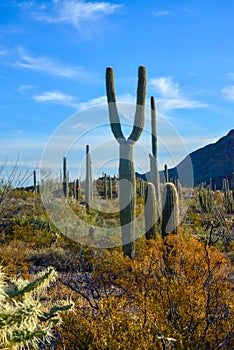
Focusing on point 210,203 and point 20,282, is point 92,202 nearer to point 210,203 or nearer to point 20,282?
point 210,203

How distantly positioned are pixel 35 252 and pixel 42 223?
3.25m

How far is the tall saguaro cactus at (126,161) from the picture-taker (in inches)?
453

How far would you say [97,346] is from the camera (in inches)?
195

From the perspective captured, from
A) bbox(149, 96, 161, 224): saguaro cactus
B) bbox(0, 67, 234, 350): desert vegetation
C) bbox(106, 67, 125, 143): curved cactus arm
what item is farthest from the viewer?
bbox(149, 96, 161, 224): saguaro cactus

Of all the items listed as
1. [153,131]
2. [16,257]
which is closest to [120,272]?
[16,257]

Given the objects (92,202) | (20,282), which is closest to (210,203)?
(92,202)

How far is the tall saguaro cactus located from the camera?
37.7 feet

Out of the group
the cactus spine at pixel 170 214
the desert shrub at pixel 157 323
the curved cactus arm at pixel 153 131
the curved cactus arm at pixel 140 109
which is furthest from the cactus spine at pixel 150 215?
the desert shrub at pixel 157 323

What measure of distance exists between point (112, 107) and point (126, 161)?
144cm

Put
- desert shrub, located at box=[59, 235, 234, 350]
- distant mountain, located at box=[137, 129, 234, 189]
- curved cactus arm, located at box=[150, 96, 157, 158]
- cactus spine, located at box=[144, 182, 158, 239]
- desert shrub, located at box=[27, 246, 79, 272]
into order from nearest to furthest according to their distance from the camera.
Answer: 1. desert shrub, located at box=[59, 235, 234, 350]
2. cactus spine, located at box=[144, 182, 158, 239]
3. desert shrub, located at box=[27, 246, 79, 272]
4. curved cactus arm, located at box=[150, 96, 157, 158]
5. distant mountain, located at box=[137, 129, 234, 189]

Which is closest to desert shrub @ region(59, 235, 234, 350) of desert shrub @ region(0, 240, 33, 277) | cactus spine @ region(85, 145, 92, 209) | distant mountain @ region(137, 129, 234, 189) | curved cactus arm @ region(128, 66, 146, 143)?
curved cactus arm @ region(128, 66, 146, 143)

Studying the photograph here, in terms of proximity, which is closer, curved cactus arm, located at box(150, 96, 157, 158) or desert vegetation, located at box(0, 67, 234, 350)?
desert vegetation, located at box(0, 67, 234, 350)

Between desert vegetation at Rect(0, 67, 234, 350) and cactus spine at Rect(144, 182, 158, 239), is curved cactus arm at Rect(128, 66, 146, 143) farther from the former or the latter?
cactus spine at Rect(144, 182, 158, 239)

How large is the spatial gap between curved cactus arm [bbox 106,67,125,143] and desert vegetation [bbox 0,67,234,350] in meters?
0.03
